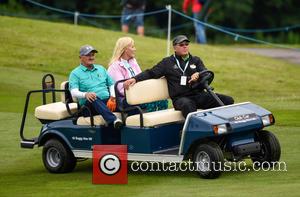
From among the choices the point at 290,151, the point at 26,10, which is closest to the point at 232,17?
the point at 26,10

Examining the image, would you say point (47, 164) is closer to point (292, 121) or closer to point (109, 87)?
point (109, 87)

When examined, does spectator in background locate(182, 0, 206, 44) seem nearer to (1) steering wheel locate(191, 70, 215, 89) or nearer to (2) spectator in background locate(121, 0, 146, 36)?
(2) spectator in background locate(121, 0, 146, 36)

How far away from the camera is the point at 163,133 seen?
1217 centimetres

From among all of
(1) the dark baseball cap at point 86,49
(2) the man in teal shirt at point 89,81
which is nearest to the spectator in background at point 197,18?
(2) the man in teal shirt at point 89,81

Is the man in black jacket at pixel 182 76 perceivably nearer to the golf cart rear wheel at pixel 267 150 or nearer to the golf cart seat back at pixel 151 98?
the golf cart seat back at pixel 151 98

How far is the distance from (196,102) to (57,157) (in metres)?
1.88

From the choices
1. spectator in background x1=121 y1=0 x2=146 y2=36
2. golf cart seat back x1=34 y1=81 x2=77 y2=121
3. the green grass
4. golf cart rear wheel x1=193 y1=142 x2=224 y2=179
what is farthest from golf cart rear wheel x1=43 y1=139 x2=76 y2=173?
spectator in background x1=121 y1=0 x2=146 y2=36

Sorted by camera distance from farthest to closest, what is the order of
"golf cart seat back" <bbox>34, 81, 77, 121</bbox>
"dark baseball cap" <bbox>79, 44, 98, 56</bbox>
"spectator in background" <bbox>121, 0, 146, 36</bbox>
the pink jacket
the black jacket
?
"spectator in background" <bbox>121, 0, 146, 36</bbox> < the pink jacket < "golf cart seat back" <bbox>34, 81, 77, 121</bbox> < "dark baseball cap" <bbox>79, 44, 98, 56</bbox> < the black jacket

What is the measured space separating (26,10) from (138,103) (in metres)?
30.4

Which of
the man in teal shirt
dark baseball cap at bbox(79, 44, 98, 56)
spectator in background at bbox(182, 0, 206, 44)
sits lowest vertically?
the man in teal shirt

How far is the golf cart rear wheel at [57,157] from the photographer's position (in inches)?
501

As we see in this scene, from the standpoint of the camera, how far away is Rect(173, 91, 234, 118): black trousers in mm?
12211

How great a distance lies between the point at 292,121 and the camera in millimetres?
16484

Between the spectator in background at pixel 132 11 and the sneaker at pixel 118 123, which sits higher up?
the spectator in background at pixel 132 11
